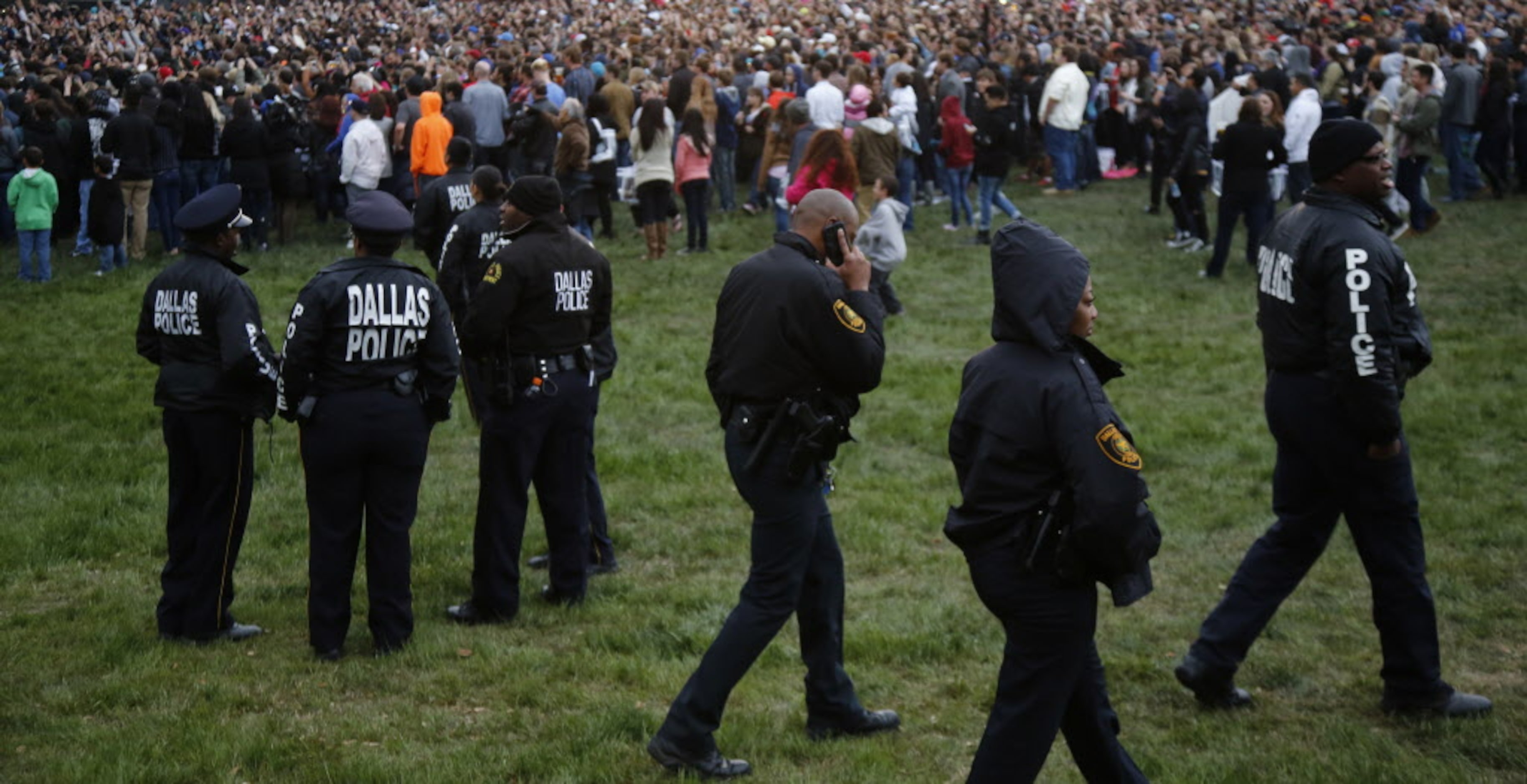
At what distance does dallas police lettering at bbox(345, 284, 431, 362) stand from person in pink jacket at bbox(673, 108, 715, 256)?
433 inches

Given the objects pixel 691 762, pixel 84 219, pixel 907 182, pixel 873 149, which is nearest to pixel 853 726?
pixel 691 762

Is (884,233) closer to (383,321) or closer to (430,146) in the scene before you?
(430,146)

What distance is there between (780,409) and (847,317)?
0.38 meters

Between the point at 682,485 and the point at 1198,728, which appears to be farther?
the point at 682,485

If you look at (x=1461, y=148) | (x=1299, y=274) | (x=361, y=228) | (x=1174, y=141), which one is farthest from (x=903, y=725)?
(x=1461, y=148)

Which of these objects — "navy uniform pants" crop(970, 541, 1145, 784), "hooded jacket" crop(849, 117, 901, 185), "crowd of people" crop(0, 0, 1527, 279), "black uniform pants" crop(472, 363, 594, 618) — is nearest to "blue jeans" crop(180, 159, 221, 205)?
"crowd of people" crop(0, 0, 1527, 279)

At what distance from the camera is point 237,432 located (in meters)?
7.11

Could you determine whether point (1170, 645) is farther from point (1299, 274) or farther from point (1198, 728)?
point (1299, 274)

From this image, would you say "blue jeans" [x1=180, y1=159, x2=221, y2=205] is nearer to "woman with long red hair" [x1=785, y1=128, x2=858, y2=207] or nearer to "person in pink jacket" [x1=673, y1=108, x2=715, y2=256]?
"person in pink jacket" [x1=673, y1=108, x2=715, y2=256]

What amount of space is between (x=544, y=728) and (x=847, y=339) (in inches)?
74.7

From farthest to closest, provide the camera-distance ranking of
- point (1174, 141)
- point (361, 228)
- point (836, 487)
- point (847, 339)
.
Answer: point (1174, 141) < point (836, 487) < point (361, 228) < point (847, 339)

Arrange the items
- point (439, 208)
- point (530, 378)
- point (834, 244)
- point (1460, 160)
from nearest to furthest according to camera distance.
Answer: point (834, 244) < point (530, 378) < point (439, 208) < point (1460, 160)

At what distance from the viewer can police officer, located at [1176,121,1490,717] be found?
5.84 m

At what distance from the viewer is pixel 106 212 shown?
1744 cm
